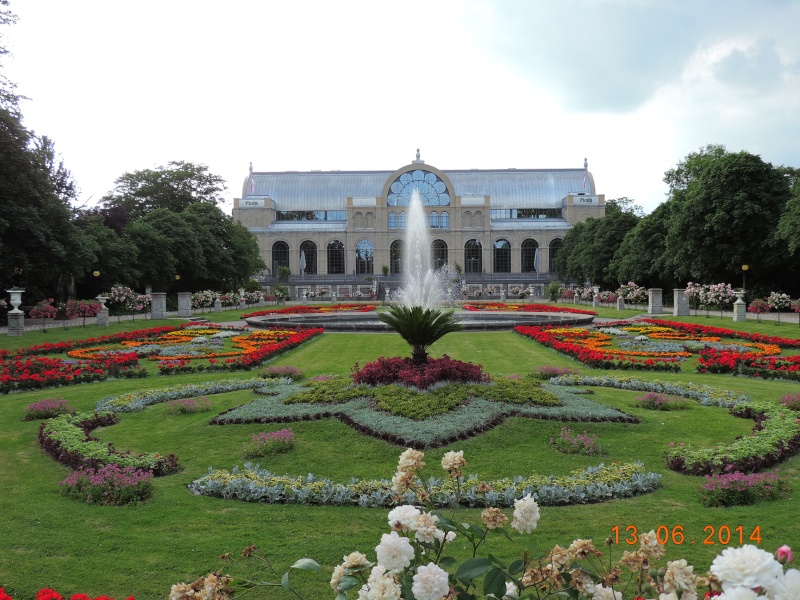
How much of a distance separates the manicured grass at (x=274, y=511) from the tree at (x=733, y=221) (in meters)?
26.4

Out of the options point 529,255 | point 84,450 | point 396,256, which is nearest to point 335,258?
point 396,256

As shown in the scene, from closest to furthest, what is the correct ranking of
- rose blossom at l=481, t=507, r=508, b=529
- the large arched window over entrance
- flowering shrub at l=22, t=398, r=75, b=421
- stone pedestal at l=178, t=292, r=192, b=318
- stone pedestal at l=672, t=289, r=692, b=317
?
rose blossom at l=481, t=507, r=508, b=529 < flowering shrub at l=22, t=398, r=75, b=421 < stone pedestal at l=672, t=289, r=692, b=317 < stone pedestal at l=178, t=292, r=192, b=318 < the large arched window over entrance

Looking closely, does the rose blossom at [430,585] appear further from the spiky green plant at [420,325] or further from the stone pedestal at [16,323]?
the stone pedestal at [16,323]

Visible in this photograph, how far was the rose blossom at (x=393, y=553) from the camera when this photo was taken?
6.88 ft

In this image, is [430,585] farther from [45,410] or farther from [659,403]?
[45,410]

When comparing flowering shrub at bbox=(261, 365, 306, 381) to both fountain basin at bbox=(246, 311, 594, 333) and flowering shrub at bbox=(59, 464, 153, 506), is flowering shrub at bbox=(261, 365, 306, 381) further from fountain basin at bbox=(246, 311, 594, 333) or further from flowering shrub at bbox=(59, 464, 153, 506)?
fountain basin at bbox=(246, 311, 594, 333)

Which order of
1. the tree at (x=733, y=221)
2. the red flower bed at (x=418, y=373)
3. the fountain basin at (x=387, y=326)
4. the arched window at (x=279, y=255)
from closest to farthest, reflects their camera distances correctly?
the red flower bed at (x=418, y=373), the fountain basin at (x=387, y=326), the tree at (x=733, y=221), the arched window at (x=279, y=255)

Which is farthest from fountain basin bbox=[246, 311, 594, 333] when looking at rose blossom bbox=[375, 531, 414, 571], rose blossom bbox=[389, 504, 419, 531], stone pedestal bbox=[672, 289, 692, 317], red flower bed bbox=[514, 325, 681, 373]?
rose blossom bbox=[375, 531, 414, 571]

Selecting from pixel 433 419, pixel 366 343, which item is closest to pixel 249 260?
pixel 366 343

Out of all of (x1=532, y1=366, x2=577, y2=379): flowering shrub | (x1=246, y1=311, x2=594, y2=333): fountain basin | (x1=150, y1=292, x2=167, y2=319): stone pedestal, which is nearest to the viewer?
(x1=532, y1=366, x2=577, y2=379): flowering shrub

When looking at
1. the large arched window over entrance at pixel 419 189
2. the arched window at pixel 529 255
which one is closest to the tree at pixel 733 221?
the arched window at pixel 529 255

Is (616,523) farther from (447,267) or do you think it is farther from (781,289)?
(447,267)

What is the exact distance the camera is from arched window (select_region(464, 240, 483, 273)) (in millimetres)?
74562

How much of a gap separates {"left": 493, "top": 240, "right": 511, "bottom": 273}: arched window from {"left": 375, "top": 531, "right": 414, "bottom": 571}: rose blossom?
73.9 metres
